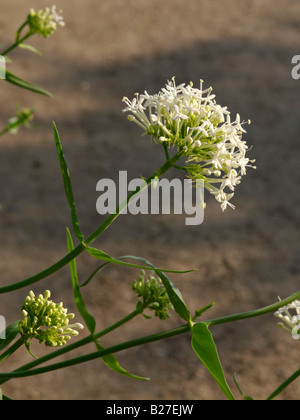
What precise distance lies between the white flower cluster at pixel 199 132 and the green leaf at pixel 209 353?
0.25 meters

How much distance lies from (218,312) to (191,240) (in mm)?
541

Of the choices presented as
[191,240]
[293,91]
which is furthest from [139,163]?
[293,91]

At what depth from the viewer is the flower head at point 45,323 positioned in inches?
50.5

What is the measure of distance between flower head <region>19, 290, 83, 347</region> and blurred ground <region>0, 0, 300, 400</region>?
1641mm

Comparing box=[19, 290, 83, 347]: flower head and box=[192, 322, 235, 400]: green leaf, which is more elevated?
box=[19, 290, 83, 347]: flower head

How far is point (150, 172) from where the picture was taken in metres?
4.05

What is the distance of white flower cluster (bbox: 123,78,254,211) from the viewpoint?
1.20 m

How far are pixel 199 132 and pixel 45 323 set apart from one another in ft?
1.67

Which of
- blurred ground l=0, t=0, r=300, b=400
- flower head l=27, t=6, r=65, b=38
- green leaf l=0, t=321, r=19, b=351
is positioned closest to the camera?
green leaf l=0, t=321, r=19, b=351

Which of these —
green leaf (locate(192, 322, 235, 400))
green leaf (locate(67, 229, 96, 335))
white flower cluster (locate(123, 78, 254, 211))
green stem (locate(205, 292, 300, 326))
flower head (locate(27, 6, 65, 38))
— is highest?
flower head (locate(27, 6, 65, 38))

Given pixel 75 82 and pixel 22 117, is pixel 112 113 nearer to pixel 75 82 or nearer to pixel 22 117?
pixel 75 82

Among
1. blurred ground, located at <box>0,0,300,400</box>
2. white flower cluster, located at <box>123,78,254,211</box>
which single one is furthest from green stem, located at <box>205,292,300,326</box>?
blurred ground, located at <box>0,0,300,400</box>

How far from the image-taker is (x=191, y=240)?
3682mm

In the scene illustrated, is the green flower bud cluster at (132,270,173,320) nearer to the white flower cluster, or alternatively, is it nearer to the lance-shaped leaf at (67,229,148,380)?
the lance-shaped leaf at (67,229,148,380)
